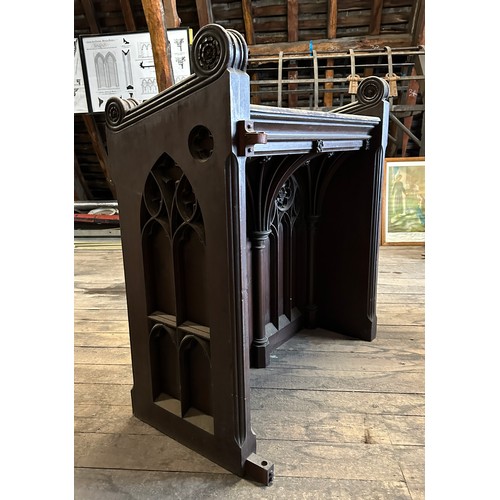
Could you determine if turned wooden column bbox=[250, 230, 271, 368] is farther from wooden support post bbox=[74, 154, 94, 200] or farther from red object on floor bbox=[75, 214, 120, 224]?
wooden support post bbox=[74, 154, 94, 200]

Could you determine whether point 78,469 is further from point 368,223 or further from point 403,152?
point 403,152

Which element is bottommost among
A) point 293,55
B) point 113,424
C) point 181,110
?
point 113,424

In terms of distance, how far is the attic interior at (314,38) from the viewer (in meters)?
5.04

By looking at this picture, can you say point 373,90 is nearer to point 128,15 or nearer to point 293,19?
point 293,19

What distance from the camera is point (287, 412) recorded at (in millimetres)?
1610

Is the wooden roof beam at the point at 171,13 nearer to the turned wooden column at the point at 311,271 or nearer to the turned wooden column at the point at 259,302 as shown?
the turned wooden column at the point at 311,271

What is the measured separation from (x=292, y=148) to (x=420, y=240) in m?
3.32

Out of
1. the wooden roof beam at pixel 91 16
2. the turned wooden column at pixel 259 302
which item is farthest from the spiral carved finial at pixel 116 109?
the wooden roof beam at pixel 91 16

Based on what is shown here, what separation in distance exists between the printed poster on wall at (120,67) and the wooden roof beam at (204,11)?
68cm

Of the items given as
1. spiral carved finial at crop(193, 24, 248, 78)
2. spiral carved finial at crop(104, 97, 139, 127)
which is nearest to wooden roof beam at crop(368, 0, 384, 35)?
spiral carved finial at crop(104, 97, 139, 127)

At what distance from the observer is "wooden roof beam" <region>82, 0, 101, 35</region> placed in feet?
16.8

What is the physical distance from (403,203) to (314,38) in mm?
2561

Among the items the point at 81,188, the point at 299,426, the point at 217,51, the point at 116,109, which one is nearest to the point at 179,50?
the point at 81,188

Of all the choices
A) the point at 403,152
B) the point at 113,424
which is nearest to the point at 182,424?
the point at 113,424
